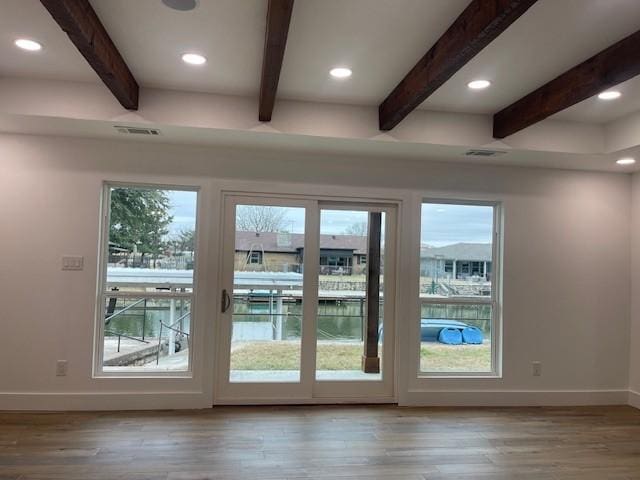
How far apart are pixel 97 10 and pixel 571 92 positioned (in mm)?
2890

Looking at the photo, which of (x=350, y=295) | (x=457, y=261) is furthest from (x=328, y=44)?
(x=457, y=261)

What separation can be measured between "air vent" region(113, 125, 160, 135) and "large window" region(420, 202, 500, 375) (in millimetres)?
2549

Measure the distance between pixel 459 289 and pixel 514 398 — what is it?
1.16 m

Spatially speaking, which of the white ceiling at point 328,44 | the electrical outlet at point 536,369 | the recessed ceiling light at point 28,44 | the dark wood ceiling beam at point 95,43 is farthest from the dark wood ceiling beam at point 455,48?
the electrical outlet at point 536,369

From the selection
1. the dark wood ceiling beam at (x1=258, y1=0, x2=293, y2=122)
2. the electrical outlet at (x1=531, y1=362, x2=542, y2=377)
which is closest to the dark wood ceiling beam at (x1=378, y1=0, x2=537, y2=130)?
the dark wood ceiling beam at (x1=258, y1=0, x2=293, y2=122)

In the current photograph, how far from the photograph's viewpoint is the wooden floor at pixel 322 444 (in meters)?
2.79

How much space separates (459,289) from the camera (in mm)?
4355

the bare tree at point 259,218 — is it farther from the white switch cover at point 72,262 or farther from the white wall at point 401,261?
the white switch cover at point 72,262

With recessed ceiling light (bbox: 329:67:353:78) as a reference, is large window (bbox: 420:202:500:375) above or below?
below

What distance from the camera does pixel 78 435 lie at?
10.6ft

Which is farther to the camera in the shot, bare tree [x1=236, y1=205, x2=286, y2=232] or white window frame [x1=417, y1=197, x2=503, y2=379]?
white window frame [x1=417, y1=197, x2=503, y2=379]

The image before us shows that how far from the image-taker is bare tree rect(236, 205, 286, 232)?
13.3ft

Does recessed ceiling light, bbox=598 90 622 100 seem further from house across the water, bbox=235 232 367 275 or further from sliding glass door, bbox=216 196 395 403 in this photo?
house across the water, bbox=235 232 367 275

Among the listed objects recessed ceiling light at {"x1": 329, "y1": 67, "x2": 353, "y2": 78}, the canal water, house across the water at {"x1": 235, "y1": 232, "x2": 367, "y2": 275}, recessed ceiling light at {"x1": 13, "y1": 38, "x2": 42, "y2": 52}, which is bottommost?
the canal water
